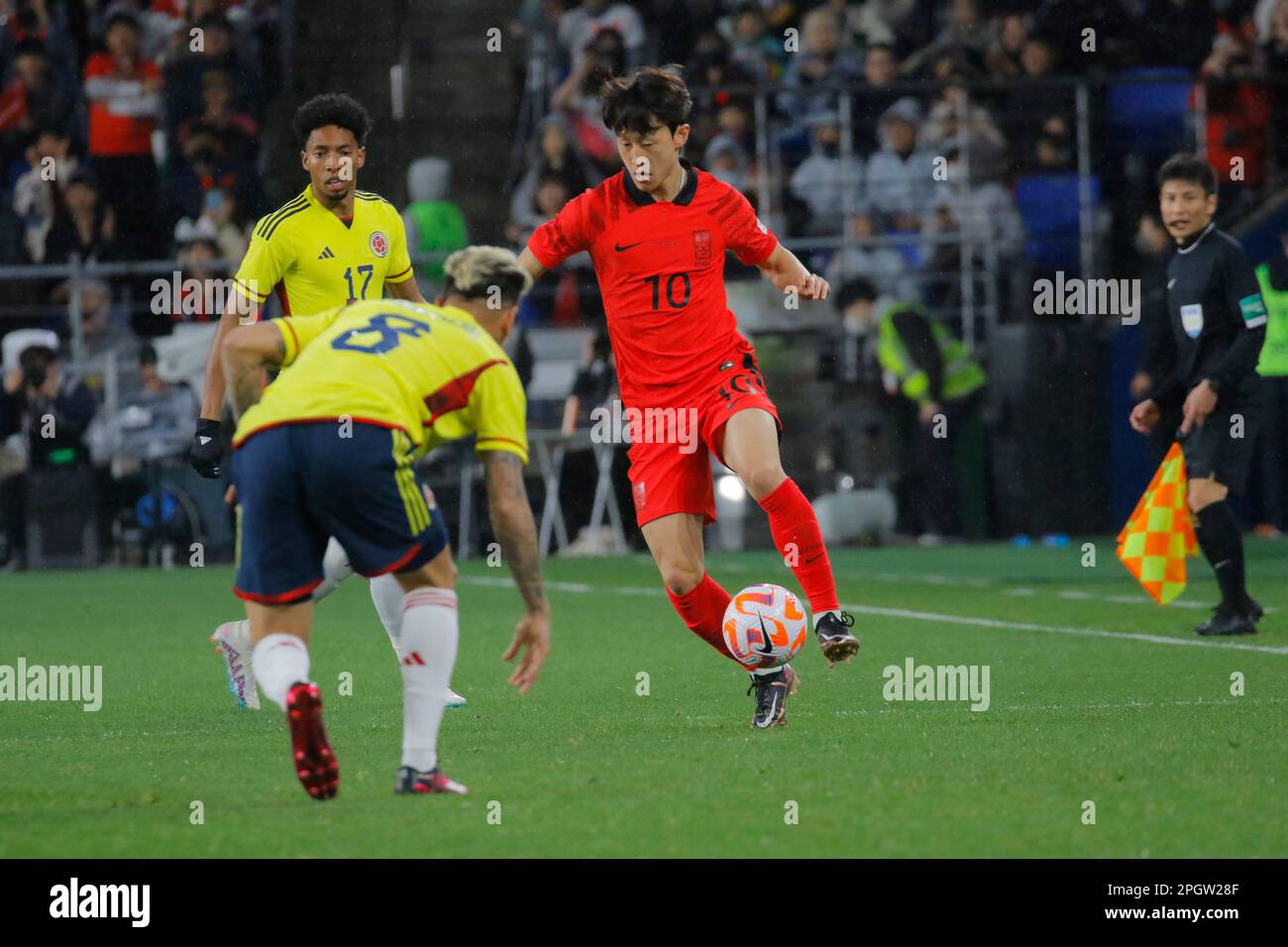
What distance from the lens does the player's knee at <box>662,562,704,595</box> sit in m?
7.95

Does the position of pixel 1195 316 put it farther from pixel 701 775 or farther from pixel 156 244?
pixel 156 244

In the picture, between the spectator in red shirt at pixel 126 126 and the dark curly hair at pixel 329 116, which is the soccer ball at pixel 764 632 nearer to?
the dark curly hair at pixel 329 116

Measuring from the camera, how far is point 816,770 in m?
6.34

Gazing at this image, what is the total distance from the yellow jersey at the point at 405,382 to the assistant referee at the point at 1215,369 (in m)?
5.56

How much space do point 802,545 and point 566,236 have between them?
147 cm

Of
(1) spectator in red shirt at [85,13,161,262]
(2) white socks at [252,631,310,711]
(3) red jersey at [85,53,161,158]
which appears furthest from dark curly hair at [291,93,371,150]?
(3) red jersey at [85,53,161,158]

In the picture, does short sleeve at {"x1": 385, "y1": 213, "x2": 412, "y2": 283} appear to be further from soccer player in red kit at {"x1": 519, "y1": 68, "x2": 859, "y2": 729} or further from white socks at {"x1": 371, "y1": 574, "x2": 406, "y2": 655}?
white socks at {"x1": 371, "y1": 574, "x2": 406, "y2": 655}

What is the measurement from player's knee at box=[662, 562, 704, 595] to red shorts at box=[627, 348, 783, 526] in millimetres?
208

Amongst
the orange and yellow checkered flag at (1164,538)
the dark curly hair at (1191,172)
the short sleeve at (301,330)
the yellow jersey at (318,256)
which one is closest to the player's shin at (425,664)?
the short sleeve at (301,330)

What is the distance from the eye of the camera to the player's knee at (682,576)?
7.95 meters

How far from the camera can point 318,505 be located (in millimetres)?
5758

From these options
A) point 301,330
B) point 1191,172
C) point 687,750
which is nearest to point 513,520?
point 301,330

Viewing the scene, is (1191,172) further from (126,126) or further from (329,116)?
(126,126)
